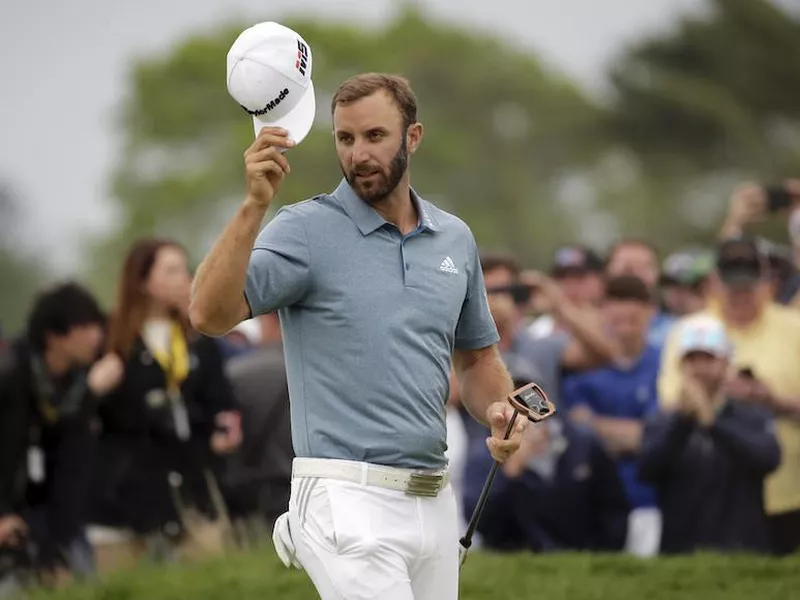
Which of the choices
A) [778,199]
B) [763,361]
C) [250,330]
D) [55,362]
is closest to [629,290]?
[763,361]

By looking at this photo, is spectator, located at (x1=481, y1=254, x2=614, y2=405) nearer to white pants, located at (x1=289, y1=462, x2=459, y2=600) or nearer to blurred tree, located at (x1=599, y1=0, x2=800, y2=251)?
white pants, located at (x1=289, y1=462, x2=459, y2=600)

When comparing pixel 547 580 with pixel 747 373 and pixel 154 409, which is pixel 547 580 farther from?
pixel 154 409

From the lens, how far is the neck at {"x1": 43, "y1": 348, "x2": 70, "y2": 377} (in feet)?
39.3

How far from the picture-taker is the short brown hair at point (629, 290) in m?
12.8

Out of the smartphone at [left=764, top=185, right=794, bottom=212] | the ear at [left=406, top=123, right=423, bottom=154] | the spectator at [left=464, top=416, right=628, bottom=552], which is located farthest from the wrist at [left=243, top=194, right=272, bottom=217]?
the smartphone at [left=764, top=185, right=794, bottom=212]

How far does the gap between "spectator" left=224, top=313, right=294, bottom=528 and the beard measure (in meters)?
6.05

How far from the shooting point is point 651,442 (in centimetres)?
1146

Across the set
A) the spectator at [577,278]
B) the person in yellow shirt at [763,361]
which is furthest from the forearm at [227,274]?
the spectator at [577,278]

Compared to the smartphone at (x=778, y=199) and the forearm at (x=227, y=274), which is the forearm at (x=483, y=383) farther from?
the smartphone at (x=778, y=199)

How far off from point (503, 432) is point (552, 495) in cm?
556

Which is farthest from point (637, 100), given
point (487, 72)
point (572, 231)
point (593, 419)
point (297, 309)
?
point (297, 309)

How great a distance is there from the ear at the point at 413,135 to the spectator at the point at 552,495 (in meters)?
5.34

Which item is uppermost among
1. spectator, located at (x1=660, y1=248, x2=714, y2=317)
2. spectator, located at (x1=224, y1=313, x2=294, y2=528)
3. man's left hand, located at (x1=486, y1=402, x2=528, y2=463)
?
spectator, located at (x1=660, y1=248, x2=714, y2=317)

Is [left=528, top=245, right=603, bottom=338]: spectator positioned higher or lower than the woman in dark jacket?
higher
